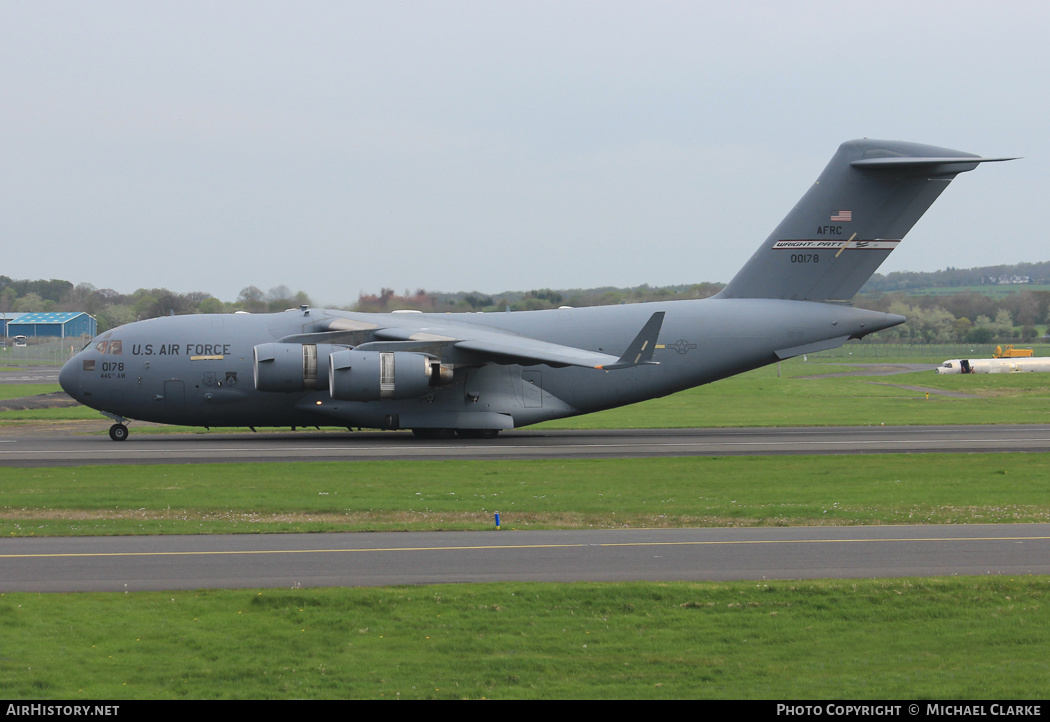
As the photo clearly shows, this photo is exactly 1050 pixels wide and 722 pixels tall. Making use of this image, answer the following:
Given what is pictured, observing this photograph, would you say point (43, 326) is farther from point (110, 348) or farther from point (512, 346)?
point (512, 346)

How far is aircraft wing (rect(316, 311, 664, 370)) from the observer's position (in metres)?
28.4

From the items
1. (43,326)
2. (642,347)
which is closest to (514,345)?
(642,347)

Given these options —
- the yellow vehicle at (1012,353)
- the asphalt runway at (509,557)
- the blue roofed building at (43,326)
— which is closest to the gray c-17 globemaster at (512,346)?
the asphalt runway at (509,557)

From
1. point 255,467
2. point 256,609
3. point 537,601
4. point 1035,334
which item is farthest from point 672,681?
point 1035,334

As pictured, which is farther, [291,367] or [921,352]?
[921,352]

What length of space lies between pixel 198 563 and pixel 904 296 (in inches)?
3049

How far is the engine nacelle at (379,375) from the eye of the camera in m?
29.5

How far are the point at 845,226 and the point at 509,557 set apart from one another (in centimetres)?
2246

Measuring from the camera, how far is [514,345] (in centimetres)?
3003

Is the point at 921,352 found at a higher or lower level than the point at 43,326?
lower

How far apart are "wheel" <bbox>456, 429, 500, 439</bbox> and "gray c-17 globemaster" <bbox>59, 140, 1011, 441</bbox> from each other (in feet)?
0.31

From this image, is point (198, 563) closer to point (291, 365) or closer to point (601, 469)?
point (601, 469)

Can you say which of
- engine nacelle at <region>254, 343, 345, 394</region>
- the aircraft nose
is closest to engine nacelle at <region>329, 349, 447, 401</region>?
engine nacelle at <region>254, 343, 345, 394</region>

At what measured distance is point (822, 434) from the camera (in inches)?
1275
